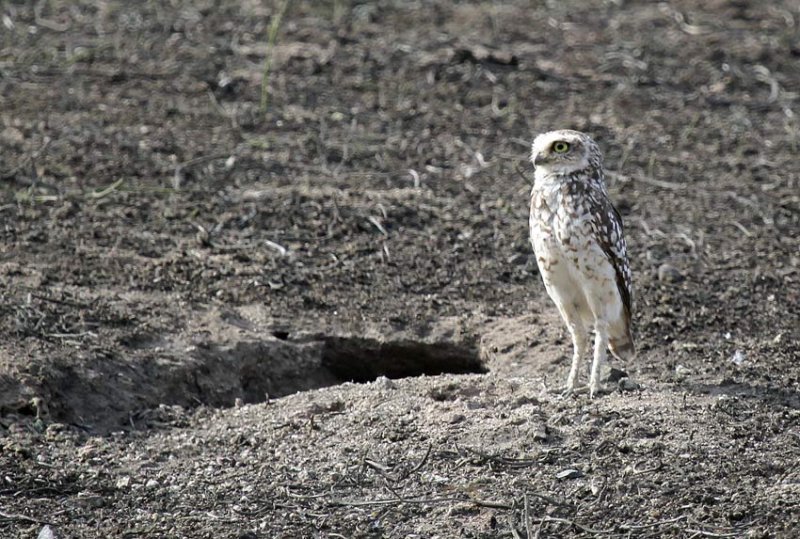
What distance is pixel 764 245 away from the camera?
8.50 meters

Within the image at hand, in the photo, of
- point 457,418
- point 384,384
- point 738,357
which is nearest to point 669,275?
point 738,357

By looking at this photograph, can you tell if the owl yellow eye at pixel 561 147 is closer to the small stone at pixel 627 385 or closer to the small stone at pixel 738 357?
the small stone at pixel 627 385

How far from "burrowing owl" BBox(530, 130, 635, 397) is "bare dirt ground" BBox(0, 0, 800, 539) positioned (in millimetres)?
372

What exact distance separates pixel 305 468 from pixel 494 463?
2.73ft

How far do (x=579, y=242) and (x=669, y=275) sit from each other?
5.99ft

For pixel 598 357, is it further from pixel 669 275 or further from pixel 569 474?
pixel 669 275

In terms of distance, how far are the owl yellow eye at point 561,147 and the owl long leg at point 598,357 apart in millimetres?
874

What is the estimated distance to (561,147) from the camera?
654 cm

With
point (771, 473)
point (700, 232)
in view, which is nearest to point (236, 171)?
point (700, 232)

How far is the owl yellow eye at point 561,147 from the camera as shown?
654cm

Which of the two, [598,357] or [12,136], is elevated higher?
[12,136]

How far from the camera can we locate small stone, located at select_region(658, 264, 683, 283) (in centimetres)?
798

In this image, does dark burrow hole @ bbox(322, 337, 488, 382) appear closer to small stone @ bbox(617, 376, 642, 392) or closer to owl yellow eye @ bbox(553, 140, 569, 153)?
small stone @ bbox(617, 376, 642, 392)

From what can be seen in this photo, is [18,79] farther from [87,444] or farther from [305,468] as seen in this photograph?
[305,468]
